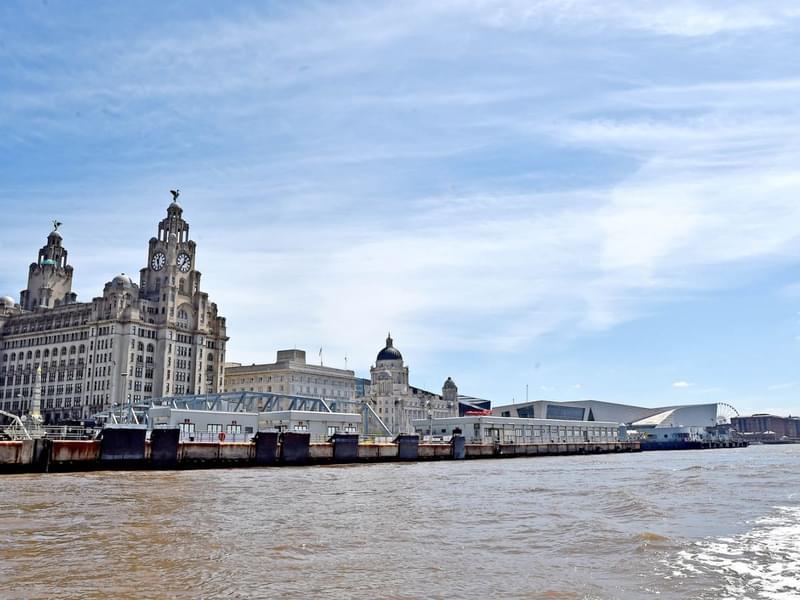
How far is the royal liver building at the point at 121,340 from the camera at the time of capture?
148m

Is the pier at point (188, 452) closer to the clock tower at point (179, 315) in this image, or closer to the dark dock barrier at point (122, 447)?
the dark dock barrier at point (122, 447)

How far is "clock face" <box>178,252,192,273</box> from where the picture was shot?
162 metres

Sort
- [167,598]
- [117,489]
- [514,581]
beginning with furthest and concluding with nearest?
[117,489] → [514,581] → [167,598]

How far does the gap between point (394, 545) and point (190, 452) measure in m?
47.6

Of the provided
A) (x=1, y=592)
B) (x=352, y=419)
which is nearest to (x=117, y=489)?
(x=1, y=592)

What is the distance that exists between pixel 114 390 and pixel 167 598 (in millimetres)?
141479

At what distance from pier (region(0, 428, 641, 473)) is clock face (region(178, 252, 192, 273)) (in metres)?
87.2

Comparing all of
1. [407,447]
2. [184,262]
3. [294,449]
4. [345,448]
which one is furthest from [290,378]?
[294,449]

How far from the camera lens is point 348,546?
19938mm

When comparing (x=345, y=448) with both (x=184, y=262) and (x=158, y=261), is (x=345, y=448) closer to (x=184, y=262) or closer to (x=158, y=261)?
(x=184, y=262)

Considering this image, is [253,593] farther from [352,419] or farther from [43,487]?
[352,419]

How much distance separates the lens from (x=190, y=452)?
63.7 meters

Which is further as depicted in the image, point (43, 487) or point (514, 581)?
point (43, 487)

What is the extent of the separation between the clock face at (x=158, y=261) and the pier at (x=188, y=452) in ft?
293
